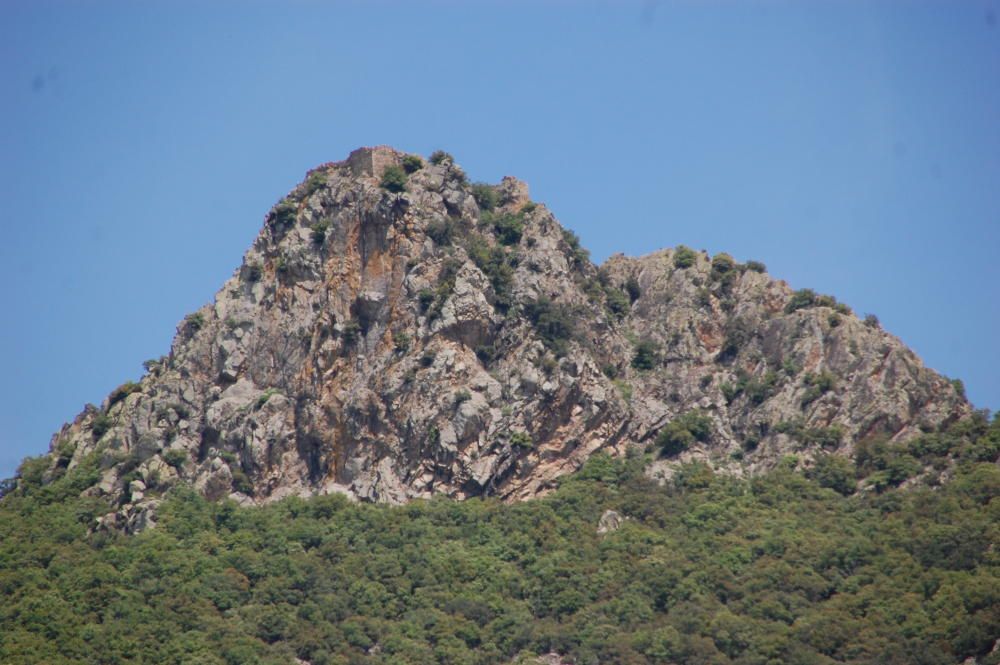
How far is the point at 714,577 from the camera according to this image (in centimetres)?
12494

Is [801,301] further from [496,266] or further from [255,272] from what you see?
[255,272]

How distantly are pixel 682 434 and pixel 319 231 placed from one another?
25.7 meters

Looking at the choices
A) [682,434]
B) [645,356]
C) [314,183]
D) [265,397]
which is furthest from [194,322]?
[682,434]

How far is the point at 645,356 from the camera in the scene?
468 feet

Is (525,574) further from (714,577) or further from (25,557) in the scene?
(25,557)

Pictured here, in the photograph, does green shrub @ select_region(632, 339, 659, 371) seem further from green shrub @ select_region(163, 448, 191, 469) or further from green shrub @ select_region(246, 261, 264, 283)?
green shrub @ select_region(163, 448, 191, 469)

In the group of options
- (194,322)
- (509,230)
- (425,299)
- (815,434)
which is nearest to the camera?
(815,434)

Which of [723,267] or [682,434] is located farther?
[723,267]

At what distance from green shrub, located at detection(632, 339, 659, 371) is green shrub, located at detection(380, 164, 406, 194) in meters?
17.9

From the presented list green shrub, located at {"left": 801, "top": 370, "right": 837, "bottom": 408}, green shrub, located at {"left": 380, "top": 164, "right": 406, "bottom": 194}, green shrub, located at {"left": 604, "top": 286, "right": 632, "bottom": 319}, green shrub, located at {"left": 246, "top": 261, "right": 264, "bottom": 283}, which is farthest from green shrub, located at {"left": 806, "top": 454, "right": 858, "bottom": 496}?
green shrub, located at {"left": 246, "top": 261, "right": 264, "bottom": 283}

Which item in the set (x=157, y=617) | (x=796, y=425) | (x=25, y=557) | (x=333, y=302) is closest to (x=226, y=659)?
(x=157, y=617)

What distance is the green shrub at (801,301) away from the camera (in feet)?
470

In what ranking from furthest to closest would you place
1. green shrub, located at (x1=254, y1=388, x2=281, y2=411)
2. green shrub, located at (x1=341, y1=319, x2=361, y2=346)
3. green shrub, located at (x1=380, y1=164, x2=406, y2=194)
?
green shrub, located at (x1=380, y1=164, x2=406, y2=194) → green shrub, located at (x1=341, y1=319, x2=361, y2=346) → green shrub, located at (x1=254, y1=388, x2=281, y2=411)

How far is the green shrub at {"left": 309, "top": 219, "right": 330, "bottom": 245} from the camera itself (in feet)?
459
